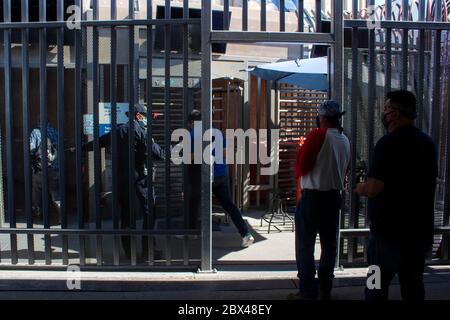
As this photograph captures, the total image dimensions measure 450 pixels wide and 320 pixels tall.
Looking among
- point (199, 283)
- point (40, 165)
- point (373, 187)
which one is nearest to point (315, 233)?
point (373, 187)

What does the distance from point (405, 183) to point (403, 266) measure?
1.83 feet

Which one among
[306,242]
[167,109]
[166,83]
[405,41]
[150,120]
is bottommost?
[306,242]

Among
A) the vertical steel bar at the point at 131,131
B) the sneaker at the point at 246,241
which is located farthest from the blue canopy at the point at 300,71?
the vertical steel bar at the point at 131,131

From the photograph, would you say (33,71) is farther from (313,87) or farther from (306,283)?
(306,283)

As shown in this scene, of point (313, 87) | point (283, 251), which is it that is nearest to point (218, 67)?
point (313, 87)

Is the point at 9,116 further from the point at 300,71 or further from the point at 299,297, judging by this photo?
the point at 300,71

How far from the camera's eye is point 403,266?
3.39 m

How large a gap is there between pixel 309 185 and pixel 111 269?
226cm

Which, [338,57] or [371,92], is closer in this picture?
[338,57]

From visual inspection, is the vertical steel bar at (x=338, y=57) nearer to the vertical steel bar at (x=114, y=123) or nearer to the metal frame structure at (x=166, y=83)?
the metal frame structure at (x=166, y=83)

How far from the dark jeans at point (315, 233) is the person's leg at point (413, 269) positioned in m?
0.95

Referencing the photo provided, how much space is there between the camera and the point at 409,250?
11.0ft

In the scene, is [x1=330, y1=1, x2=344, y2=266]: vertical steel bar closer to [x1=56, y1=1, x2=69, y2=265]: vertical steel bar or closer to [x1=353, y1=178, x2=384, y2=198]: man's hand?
[x1=353, y1=178, x2=384, y2=198]: man's hand

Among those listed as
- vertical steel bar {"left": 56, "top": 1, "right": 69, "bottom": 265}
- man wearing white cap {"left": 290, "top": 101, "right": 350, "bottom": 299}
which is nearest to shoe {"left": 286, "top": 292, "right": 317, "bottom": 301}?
man wearing white cap {"left": 290, "top": 101, "right": 350, "bottom": 299}
